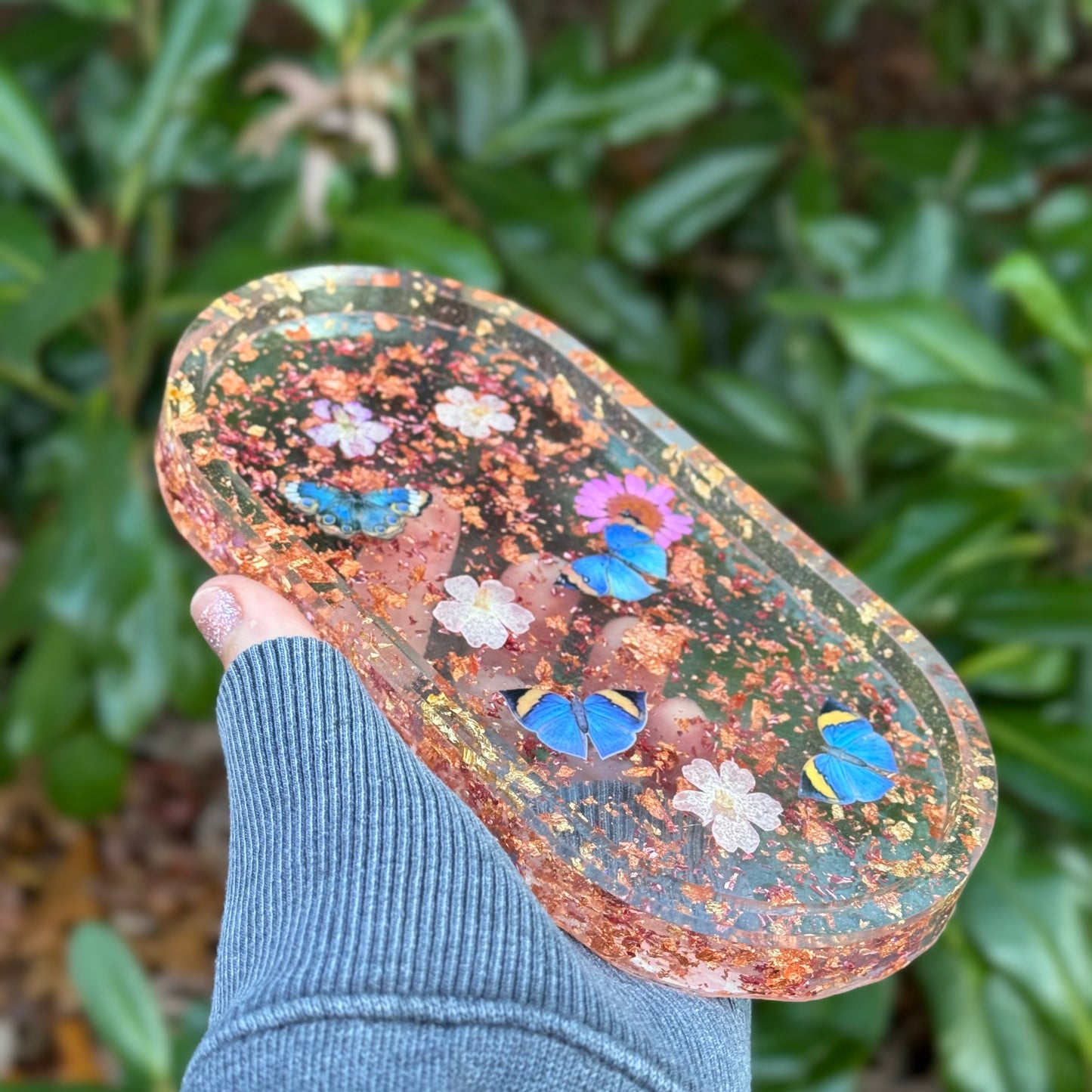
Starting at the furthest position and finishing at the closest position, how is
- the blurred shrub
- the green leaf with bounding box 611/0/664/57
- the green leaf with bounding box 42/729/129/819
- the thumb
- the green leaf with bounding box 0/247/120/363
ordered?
the green leaf with bounding box 611/0/664/57, the green leaf with bounding box 42/729/129/819, the blurred shrub, the green leaf with bounding box 0/247/120/363, the thumb

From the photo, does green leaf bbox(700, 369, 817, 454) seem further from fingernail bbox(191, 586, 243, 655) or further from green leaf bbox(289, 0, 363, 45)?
fingernail bbox(191, 586, 243, 655)

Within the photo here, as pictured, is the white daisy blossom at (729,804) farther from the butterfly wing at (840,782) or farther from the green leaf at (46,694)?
the green leaf at (46,694)

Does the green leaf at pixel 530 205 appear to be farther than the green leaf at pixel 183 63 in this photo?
Yes

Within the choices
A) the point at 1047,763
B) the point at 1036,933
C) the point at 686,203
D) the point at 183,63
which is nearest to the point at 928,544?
the point at 1047,763

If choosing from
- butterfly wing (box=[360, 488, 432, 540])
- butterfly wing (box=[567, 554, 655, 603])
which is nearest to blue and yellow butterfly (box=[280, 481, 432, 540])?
butterfly wing (box=[360, 488, 432, 540])

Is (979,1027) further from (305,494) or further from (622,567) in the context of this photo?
(305,494)

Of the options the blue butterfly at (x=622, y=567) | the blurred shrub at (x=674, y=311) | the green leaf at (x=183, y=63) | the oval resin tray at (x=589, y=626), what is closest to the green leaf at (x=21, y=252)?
the blurred shrub at (x=674, y=311)

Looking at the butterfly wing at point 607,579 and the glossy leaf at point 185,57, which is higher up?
the glossy leaf at point 185,57
